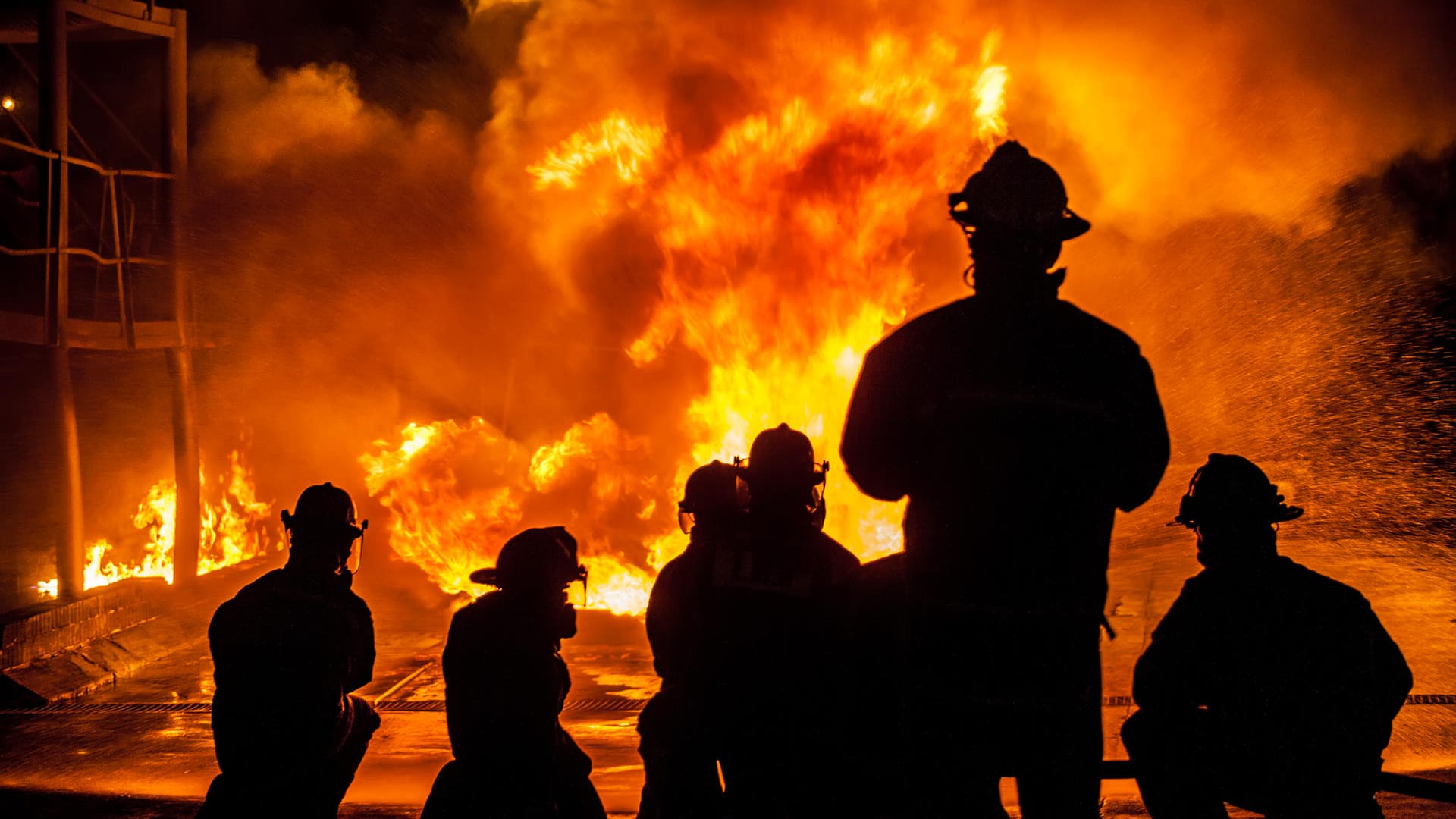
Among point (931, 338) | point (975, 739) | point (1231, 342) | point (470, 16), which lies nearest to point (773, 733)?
point (975, 739)

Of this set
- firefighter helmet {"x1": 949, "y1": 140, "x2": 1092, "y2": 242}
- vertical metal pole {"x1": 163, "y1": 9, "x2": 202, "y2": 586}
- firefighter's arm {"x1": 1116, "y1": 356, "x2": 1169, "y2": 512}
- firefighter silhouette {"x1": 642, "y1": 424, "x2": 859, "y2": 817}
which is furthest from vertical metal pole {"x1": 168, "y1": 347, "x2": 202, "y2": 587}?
firefighter's arm {"x1": 1116, "y1": 356, "x2": 1169, "y2": 512}

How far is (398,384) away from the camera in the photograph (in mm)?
15266

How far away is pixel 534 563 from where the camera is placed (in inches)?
127

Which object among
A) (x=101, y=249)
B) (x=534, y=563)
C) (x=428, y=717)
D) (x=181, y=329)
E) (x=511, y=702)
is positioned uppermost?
(x=101, y=249)

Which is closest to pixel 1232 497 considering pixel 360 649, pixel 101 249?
pixel 360 649

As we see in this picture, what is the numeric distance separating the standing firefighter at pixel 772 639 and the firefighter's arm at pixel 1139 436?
0.80 m

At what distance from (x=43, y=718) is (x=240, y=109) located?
9523mm

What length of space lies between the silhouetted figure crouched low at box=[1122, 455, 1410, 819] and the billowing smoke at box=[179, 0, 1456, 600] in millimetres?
7243

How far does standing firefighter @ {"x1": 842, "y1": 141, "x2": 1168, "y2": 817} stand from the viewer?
2227 millimetres

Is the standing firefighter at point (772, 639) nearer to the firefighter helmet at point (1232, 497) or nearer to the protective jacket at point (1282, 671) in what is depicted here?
the protective jacket at point (1282, 671)

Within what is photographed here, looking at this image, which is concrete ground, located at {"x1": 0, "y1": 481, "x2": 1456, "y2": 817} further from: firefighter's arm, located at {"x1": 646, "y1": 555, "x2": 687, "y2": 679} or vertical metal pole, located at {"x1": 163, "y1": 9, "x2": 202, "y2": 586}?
firefighter's arm, located at {"x1": 646, "y1": 555, "x2": 687, "y2": 679}

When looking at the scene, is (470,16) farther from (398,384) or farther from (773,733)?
(773,733)

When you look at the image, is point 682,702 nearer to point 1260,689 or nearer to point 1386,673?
point 1260,689

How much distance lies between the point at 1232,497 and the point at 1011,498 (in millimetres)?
1252
